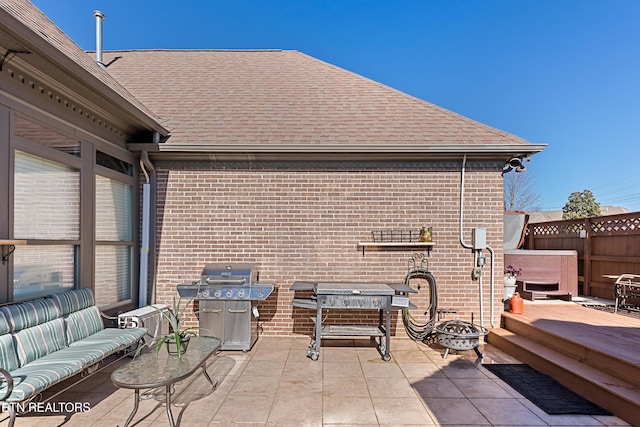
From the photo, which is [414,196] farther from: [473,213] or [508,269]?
[508,269]

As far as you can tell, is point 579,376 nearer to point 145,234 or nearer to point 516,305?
point 516,305

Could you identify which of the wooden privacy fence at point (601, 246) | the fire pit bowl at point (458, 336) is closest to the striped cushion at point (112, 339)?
the fire pit bowl at point (458, 336)

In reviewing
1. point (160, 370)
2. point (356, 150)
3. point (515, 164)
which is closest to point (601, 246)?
point (515, 164)

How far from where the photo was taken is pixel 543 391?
11.6ft

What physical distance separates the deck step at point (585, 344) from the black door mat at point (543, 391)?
1.40ft

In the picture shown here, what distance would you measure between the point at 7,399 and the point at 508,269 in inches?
278

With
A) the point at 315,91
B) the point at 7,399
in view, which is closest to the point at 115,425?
the point at 7,399

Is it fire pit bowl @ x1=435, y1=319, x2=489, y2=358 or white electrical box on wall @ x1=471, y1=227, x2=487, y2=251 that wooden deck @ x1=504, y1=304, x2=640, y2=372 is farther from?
white electrical box on wall @ x1=471, y1=227, x2=487, y2=251

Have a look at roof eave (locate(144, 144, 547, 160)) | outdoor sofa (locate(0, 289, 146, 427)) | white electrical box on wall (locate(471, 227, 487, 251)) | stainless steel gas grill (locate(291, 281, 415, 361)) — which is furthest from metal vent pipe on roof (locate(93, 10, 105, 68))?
white electrical box on wall (locate(471, 227, 487, 251))

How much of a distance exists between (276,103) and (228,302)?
143 inches

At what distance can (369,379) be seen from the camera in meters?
3.83

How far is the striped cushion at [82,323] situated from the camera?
3482 mm

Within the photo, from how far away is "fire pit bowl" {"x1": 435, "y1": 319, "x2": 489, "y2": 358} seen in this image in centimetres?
434

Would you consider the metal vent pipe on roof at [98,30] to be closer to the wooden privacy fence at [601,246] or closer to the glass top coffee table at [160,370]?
the glass top coffee table at [160,370]
